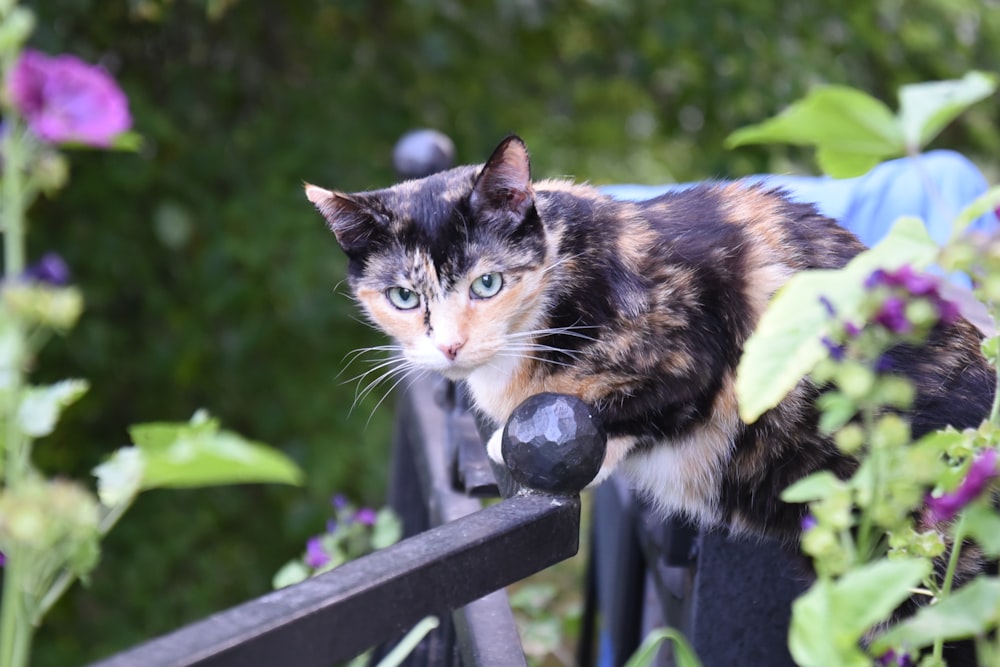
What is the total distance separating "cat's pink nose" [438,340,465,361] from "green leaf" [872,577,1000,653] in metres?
0.84

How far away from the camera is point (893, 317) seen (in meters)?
0.56

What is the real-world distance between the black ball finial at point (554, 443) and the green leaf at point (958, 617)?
0.32m

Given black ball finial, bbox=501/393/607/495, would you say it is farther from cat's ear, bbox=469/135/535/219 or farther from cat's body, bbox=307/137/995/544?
cat's ear, bbox=469/135/535/219

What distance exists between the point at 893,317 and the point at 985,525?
139mm

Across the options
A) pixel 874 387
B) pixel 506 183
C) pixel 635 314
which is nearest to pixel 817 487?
pixel 874 387

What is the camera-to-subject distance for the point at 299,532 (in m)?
2.91

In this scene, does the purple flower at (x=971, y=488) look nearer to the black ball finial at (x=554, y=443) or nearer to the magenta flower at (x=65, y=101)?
the black ball finial at (x=554, y=443)

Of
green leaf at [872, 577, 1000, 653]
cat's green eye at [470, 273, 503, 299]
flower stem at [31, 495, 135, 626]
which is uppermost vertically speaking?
flower stem at [31, 495, 135, 626]

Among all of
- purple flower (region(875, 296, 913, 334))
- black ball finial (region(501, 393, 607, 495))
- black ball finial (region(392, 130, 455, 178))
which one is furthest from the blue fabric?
purple flower (region(875, 296, 913, 334))

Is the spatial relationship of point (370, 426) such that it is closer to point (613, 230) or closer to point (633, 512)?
point (633, 512)

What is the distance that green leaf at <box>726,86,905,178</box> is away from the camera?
0.62 metres

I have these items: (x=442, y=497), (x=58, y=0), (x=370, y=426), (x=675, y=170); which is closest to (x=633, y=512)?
(x=442, y=497)

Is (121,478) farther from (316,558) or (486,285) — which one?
(316,558)

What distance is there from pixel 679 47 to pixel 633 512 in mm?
1530
